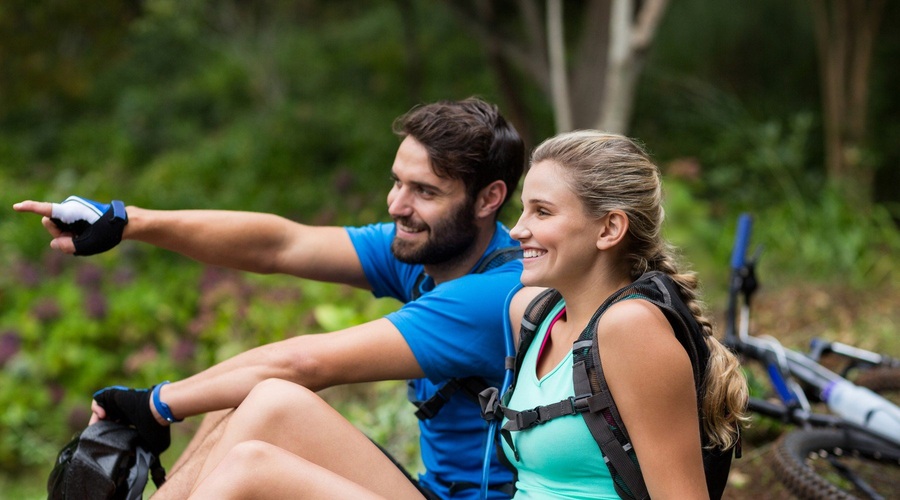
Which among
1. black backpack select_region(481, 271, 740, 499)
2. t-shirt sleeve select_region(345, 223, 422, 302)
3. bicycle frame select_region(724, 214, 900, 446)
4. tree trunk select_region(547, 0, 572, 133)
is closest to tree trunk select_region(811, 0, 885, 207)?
tree trunk select_region(547, 0, 572, 133)

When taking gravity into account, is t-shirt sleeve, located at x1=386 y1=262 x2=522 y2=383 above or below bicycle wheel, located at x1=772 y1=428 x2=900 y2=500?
above

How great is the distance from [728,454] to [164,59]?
14.8m

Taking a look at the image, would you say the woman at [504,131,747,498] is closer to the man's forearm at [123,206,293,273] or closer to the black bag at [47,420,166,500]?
the black bag at [47,420,166,500]

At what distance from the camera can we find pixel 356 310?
5863 mm

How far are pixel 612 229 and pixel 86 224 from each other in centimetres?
147

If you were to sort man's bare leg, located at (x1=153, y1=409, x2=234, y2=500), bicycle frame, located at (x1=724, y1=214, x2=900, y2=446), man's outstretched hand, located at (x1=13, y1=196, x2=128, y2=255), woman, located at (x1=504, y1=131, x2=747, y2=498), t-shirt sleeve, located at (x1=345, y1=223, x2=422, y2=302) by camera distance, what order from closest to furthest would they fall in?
woman, located at (x1=504, y1=131, x2=747, y2=498), man's bare leg, located at (x1=153, y1=409, x2=234, y2=500), man's outstretched hand, located at (x1=13, y1=196, x2=128, y2=255), t-shirt sleeve, located at (x1=345, y1=223, x2=422, y2=302), bicycle frame, located at (x1=724, y1=214, x2=900, y2=446)

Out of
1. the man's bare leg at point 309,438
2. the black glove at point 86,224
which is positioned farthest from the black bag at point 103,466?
the black glove at point 86,224

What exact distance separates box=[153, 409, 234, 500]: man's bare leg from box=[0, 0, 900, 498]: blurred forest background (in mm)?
1611

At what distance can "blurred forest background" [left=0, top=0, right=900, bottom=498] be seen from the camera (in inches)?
231

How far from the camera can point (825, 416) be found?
3369 mm

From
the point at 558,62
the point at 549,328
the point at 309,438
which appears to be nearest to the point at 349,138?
the point at 558,62

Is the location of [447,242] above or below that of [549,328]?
above

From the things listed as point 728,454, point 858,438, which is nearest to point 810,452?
point 858,438

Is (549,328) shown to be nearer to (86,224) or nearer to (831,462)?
(86,224)
